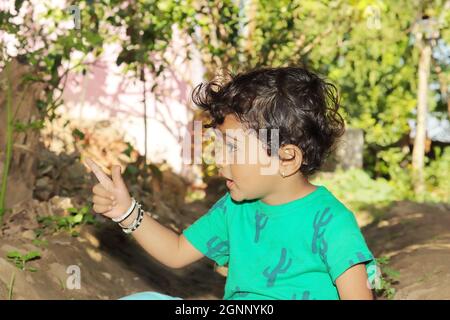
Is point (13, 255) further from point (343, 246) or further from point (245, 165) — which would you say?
point (343, 246)

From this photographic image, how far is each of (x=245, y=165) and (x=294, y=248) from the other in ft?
0.95

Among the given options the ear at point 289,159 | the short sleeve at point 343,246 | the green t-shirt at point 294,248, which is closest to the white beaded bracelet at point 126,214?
the green t-shirt at point 294,248

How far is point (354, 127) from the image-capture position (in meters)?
11.3

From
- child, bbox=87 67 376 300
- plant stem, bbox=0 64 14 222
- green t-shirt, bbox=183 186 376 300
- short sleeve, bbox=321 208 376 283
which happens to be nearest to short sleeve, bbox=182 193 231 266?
child, bbox=87 67 376 300

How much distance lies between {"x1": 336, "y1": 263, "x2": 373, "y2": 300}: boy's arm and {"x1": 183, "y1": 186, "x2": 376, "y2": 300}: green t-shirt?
2 cm

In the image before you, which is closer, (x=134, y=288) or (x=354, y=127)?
(x=134, y=288)

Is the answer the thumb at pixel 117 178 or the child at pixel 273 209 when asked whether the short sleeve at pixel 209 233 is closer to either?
the child at pixel 273 209

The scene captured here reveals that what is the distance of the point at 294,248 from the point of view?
244cm

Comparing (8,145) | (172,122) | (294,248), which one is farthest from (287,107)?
(172,122)

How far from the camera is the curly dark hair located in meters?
2.59

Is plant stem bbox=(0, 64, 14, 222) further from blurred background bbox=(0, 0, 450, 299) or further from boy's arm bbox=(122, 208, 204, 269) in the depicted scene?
boy's arm bbox=(122, 208, 204, 269)
